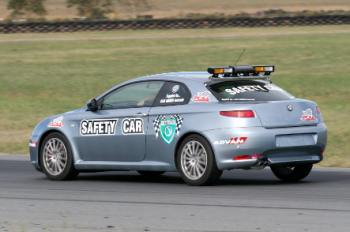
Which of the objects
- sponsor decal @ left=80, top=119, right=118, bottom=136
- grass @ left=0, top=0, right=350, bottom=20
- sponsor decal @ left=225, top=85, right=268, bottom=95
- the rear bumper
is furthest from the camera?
grass @ left=0, top=0, right=350, bottom=20

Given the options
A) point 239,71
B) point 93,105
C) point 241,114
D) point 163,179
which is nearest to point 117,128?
point 93,105

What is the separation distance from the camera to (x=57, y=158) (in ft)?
44.1

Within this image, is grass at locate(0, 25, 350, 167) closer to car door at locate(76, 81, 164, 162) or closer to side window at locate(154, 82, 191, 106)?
→ side window at locate(154, 82, 191, 106)

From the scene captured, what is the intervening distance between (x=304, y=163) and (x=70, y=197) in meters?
2.70

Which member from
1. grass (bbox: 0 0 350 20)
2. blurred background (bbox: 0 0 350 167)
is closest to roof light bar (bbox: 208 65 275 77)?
blurred background (bbox: 0 0 350 167)

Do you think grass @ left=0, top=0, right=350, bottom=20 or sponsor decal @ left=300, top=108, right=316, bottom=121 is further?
grass @ left=0, top=0, right=350, bottom=20

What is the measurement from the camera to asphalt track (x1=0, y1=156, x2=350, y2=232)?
30.6 feet

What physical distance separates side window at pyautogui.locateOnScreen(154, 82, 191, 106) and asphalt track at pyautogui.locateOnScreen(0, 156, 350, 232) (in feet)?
3.16

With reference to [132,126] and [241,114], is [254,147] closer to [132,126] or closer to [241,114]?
[241,114]

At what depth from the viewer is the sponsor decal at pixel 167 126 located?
40.3ft

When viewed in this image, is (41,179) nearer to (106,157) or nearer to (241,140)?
(106,157)

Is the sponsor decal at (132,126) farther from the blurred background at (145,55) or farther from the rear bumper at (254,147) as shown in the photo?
the blurred background at (145,55)

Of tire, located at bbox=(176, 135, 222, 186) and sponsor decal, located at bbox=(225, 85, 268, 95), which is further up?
sponsor decal, located at bbox=(225, 85, 268, 95)

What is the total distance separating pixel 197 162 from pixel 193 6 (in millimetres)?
73622
